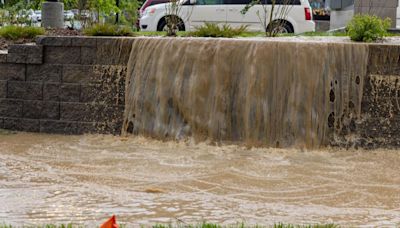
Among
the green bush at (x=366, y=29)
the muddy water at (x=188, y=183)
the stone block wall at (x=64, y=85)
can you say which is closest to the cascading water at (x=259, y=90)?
the muddy water at (x=188, y=183)

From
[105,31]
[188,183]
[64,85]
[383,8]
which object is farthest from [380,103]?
[383,8]

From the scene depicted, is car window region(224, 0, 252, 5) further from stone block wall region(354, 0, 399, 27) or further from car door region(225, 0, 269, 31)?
stone block wall region(354, 0, 399, 27)

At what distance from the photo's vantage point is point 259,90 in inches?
393

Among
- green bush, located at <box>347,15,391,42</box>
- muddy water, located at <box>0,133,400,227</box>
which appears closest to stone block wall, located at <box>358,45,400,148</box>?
muddy water, located at <box>0,133,400,227</box>

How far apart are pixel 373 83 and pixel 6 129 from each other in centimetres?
542

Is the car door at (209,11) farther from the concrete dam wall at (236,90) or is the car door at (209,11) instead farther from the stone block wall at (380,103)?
the stone block wall at (380,103)

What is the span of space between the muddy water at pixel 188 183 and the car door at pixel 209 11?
404 inches

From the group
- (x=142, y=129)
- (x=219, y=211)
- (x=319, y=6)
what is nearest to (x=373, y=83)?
(x=142, y=129)

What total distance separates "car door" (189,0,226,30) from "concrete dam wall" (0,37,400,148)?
9.61 m

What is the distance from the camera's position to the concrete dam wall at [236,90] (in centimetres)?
988

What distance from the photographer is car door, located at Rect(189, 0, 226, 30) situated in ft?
66.9

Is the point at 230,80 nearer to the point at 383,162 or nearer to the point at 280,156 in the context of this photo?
the point at 280,156

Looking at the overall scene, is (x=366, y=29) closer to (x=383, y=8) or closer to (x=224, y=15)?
(x=383, y=8)

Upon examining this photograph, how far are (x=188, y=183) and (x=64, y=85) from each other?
13.2 feet
